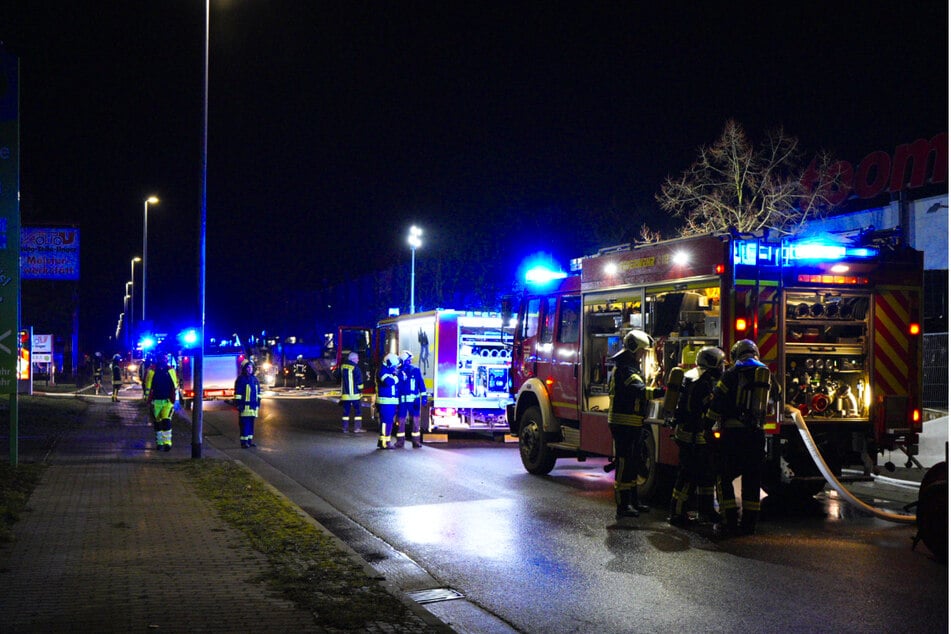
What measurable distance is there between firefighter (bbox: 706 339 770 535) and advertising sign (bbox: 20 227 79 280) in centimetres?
1765

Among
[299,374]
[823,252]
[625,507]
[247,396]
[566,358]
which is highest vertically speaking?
[823,252]

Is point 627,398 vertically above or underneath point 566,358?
underneath

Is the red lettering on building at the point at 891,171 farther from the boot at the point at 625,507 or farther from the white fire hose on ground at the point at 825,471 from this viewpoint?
the boot at the point at 625,507

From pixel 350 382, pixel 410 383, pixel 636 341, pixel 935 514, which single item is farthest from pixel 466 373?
pixel 935 514

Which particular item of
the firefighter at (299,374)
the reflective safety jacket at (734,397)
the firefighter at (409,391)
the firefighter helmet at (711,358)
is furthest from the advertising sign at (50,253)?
the firefighter at (299,374)

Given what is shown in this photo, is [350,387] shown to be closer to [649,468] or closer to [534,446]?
[534,446]

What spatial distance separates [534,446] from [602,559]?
18.0ft

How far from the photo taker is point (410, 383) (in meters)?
17.7

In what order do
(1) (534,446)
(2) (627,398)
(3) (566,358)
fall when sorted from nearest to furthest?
(2) (627,398)
(3) (566,358)
(1) (534,446)

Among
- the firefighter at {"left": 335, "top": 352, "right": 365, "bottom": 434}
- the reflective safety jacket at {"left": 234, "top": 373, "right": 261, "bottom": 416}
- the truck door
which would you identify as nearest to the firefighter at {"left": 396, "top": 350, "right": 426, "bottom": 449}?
the reflective safety jacket at {"left": 234, "top": 373, "right": 261, "bottom": 416}

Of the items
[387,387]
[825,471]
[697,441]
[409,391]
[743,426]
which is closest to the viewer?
[743,426]

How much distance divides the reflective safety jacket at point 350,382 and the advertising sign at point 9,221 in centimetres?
913

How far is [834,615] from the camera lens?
245 inches

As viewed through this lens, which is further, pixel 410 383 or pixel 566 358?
pixel 410 383
